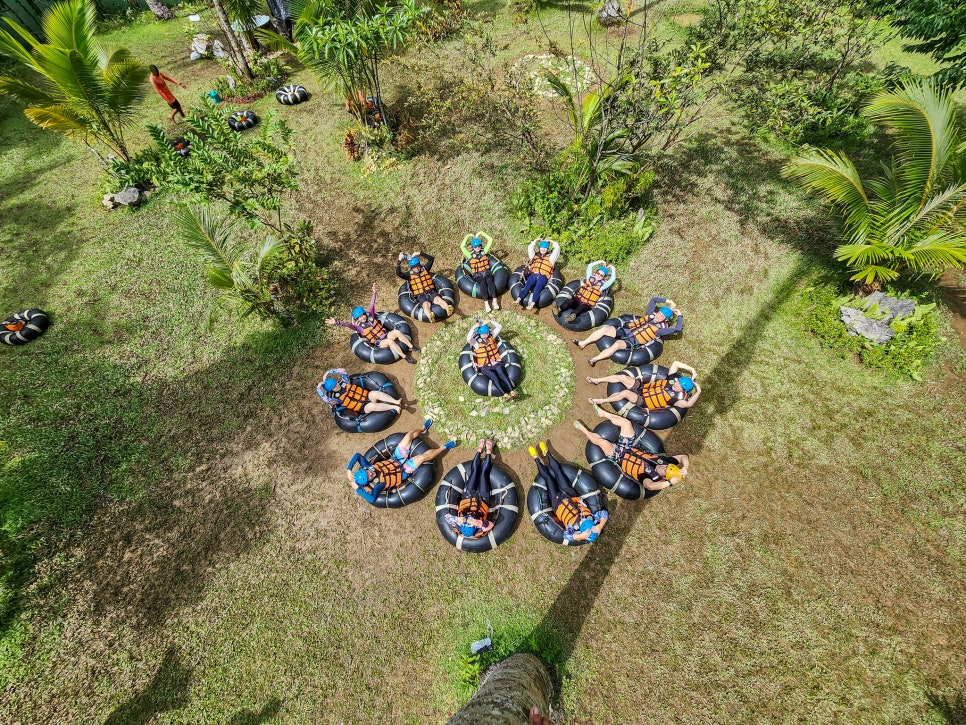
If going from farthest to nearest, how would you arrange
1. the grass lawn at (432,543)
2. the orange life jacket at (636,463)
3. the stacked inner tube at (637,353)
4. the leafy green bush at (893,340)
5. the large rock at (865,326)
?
1. the stacked inner tube at (637,353)
2. the large rock at (865,326)
3. the leafy green bush at (893,340)
4. the orange life jacket at (636,463)
5. the grass lawn at (432,543)

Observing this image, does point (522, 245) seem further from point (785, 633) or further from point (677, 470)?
point (785, 633)

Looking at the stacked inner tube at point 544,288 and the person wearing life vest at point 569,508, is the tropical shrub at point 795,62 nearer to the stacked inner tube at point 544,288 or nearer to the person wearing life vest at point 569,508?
the stacked inner tube at point 544,288

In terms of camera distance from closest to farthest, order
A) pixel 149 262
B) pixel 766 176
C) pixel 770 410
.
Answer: pixel 770 410 → pixel 149 262 → pixel 766 176

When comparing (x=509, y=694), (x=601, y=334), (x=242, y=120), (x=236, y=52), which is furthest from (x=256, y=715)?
(x=236, y=52)

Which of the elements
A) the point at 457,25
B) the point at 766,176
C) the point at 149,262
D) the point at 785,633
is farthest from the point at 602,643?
the point at 457,25

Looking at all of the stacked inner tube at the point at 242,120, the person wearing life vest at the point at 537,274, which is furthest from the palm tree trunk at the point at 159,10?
the person wearing life vest at the point at 537,274

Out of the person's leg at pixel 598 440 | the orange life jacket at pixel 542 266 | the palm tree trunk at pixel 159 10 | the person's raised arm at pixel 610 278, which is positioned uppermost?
the palm tree trunk at pixel 159 10

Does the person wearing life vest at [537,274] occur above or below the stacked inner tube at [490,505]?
above
